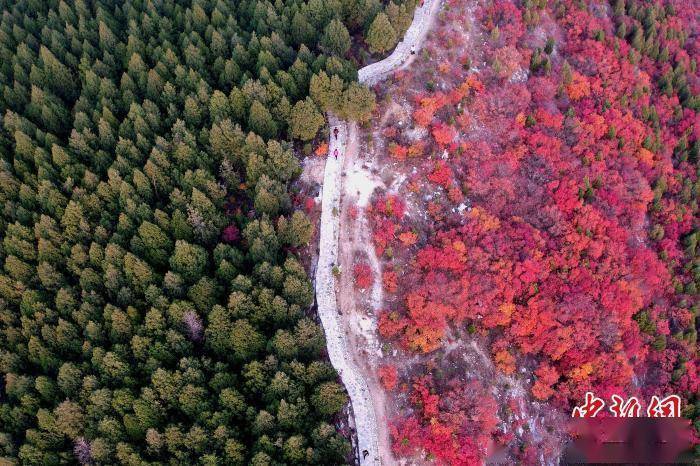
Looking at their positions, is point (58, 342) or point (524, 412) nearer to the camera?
point (58, 342)

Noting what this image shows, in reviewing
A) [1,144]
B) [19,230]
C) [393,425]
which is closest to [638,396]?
[393,425]

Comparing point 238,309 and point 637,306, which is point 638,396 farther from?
point 238,309

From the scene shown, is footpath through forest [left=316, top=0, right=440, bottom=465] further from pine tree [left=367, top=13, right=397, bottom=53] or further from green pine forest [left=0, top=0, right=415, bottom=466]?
green pine forest [left=0, top=0, right=415, bottom=466]

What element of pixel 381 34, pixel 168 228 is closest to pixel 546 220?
pixel 381 34

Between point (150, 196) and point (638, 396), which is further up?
point (150, 196)

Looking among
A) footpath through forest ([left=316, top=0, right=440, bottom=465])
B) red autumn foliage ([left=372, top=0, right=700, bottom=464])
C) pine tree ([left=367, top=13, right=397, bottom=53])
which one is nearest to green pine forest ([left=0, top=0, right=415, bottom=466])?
pine tree ([left=367, top=13, right=397, bottom=53])

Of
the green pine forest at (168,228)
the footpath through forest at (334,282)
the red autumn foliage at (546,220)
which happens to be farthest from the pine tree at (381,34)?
the red autumn foliage at (546,220)

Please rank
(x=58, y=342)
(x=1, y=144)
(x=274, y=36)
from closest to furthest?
(x=58, y=342) < (x=1, y=144) < (x=274, y=36)

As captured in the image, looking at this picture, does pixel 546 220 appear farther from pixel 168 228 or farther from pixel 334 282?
pixel 168 228
